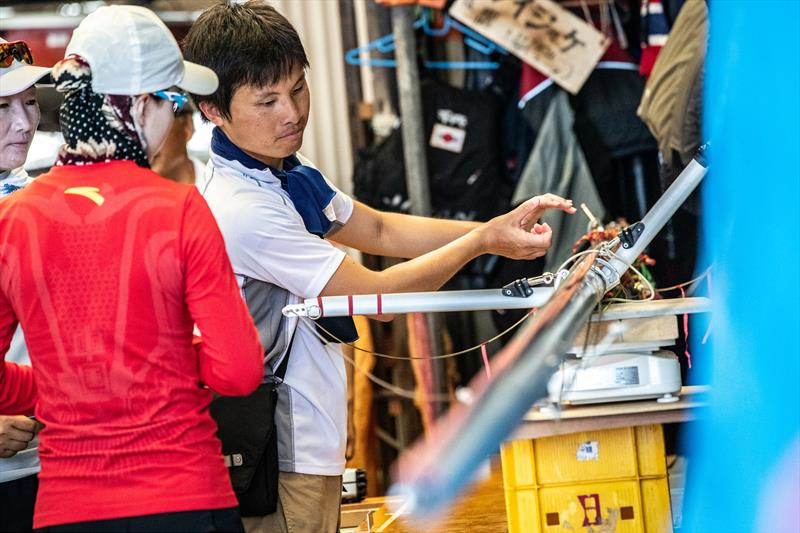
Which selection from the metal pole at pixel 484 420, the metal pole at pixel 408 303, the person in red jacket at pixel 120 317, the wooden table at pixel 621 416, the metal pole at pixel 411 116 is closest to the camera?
the metal pole at pixel 484 420

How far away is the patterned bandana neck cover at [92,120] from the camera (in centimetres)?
196

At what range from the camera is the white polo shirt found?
7.87 ft

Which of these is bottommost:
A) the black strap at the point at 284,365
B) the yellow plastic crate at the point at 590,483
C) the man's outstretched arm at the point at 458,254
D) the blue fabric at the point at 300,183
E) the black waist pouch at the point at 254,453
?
the yellow plastic crate at the point at 590,483

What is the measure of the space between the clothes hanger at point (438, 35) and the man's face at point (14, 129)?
2561mm

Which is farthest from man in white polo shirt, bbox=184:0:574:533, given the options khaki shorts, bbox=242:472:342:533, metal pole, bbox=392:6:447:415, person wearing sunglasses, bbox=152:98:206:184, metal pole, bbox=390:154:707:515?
metal pole, bbox=392:6:447:415

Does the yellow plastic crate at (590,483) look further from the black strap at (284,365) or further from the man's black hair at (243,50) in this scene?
Answer: the man's black hair at (243,50)

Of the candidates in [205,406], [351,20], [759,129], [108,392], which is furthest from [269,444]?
[351,20]

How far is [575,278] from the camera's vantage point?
2.24 m

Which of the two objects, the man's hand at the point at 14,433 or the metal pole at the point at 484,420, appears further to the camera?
the man's hand at the point at 14,433

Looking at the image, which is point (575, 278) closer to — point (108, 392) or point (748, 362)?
point (748, 362)

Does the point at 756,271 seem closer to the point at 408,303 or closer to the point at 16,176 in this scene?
the point at 408,303

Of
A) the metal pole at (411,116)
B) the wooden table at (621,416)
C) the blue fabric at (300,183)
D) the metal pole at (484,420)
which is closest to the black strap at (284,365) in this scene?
the blue fabric at (300,183)

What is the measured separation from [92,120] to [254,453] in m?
0.80

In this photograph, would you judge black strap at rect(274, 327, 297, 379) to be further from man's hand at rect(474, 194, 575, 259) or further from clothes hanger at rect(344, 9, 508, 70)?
clothes hanger at rect(344, 9, 508, 70)
